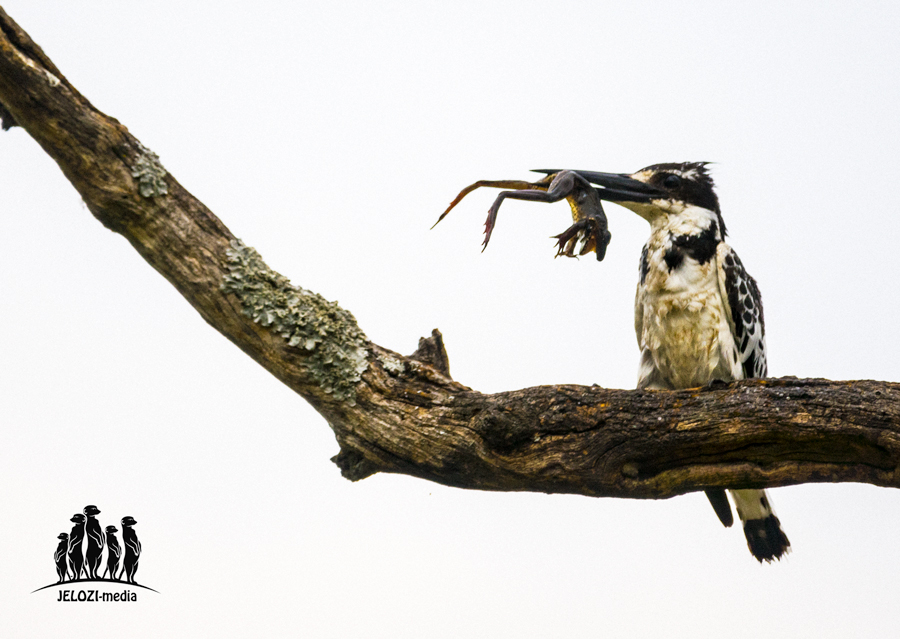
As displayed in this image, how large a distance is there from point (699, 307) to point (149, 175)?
2.67 meters

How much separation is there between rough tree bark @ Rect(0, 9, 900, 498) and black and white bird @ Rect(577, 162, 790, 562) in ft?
2.94

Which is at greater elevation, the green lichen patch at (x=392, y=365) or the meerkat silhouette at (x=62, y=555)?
the green lichen patch at (x=392, y=365)

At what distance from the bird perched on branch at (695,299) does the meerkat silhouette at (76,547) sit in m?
2.93

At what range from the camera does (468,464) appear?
305cm

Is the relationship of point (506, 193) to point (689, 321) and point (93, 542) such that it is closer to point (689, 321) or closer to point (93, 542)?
point (689, 321)

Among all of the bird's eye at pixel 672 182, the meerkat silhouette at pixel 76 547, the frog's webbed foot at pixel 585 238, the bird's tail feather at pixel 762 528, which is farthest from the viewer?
the bird's eye at pixel 672 182

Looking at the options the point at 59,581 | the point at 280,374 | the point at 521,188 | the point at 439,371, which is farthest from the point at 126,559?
the point at 521,188

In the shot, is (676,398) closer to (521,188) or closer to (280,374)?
(521,188)

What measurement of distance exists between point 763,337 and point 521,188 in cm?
175

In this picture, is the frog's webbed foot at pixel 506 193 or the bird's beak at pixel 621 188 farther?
the bird's beak at pixel 621 188

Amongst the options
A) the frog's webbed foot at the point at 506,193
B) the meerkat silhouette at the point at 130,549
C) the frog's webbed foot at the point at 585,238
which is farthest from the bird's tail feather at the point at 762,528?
the meerkat silhouette at the point at 130,549

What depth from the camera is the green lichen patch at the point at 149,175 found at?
2.91 m

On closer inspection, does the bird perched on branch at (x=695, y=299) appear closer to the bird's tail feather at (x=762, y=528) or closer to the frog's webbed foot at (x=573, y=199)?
the bird's tail feather at (x=762, y=528)

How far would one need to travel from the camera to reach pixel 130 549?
402 cm
